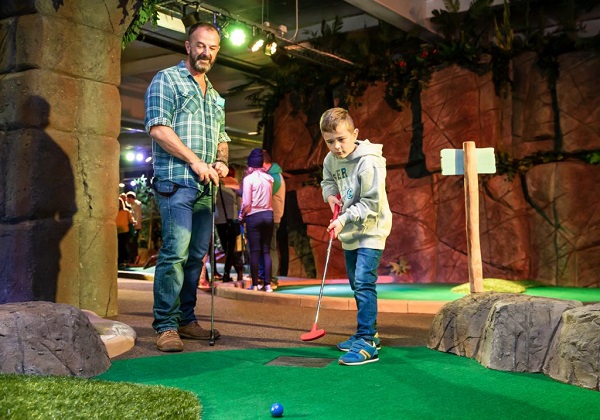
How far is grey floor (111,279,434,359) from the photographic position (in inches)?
201

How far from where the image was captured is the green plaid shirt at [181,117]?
15.6ft

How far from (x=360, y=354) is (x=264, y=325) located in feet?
6.95

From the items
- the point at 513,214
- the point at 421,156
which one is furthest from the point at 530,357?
the point at 421,156

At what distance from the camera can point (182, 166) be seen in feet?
15.6

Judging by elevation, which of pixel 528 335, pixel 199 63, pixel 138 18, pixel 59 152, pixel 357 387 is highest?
pixel 138 18

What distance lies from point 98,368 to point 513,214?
906 centimetres

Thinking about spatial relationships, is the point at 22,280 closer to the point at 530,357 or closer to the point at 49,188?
the point at 49,188

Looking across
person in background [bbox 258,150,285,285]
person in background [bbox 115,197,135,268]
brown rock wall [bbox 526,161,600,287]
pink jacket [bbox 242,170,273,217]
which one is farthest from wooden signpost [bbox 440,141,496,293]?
person in background [bbox 115,197,135,268]

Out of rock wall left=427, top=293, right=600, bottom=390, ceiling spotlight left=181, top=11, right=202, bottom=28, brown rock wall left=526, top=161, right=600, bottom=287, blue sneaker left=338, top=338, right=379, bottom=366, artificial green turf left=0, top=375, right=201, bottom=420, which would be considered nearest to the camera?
artificial green turf left=0, top=375, right=201, bottom=420

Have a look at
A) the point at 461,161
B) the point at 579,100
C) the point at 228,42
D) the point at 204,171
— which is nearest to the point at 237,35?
the point at 228,42

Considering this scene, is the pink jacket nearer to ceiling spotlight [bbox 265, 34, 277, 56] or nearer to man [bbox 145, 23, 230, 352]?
ceiling spotlight [bbox 265, 34, 277, 56]

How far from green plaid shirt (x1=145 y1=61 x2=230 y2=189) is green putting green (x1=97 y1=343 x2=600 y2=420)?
1.18 m

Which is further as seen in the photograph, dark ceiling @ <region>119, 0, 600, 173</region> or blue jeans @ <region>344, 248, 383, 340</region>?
dark ceiling @ <region>119, 0, 600, 173</region>

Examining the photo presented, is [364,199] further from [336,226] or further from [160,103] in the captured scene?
[160,103]
